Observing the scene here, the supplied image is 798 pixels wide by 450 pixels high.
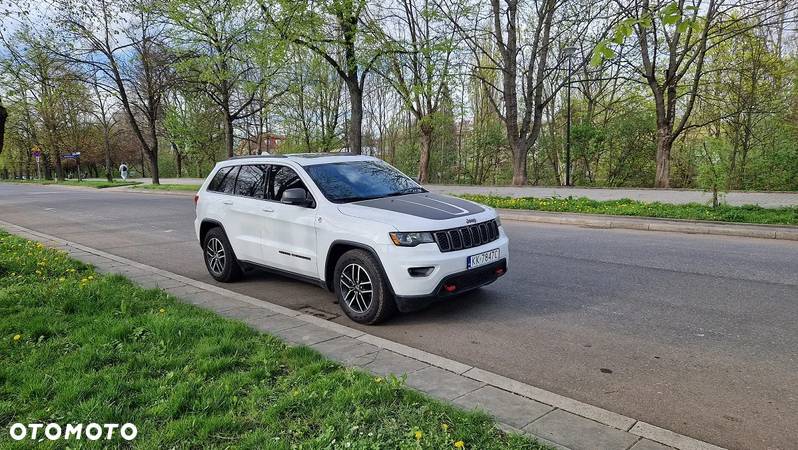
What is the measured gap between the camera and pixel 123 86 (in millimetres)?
31938

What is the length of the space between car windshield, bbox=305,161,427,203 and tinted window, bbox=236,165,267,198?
0.78 m

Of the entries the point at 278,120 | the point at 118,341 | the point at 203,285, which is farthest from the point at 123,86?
the point at 118,341

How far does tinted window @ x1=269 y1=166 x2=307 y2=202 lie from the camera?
580 cm

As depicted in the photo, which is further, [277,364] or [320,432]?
[277,364]

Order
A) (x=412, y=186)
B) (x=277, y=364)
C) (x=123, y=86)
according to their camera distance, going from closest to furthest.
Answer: (x=277, y=364), (x=412, y=186), (x=123, y=86)

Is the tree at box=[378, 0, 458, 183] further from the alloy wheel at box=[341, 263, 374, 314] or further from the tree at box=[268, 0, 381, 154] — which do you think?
the alloy wheel at box=[341, 263, 374, 314]

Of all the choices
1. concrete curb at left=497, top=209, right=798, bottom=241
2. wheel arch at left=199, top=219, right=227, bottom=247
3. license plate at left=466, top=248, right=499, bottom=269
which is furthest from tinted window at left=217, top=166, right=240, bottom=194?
concrete curb at left=497, top=209, right=798, bottom=241

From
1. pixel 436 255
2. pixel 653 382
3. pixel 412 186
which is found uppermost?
pixel 412 186

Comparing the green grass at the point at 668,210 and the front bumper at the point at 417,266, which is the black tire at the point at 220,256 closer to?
the front bumper at the point at 417,266

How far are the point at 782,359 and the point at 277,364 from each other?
405 centimetres

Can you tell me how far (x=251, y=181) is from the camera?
638 centimetres

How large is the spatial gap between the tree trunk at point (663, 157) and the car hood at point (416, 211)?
773 inches

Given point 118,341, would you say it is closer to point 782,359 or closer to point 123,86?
point 782,359

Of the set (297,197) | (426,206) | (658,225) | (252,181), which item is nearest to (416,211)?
(426,206)
